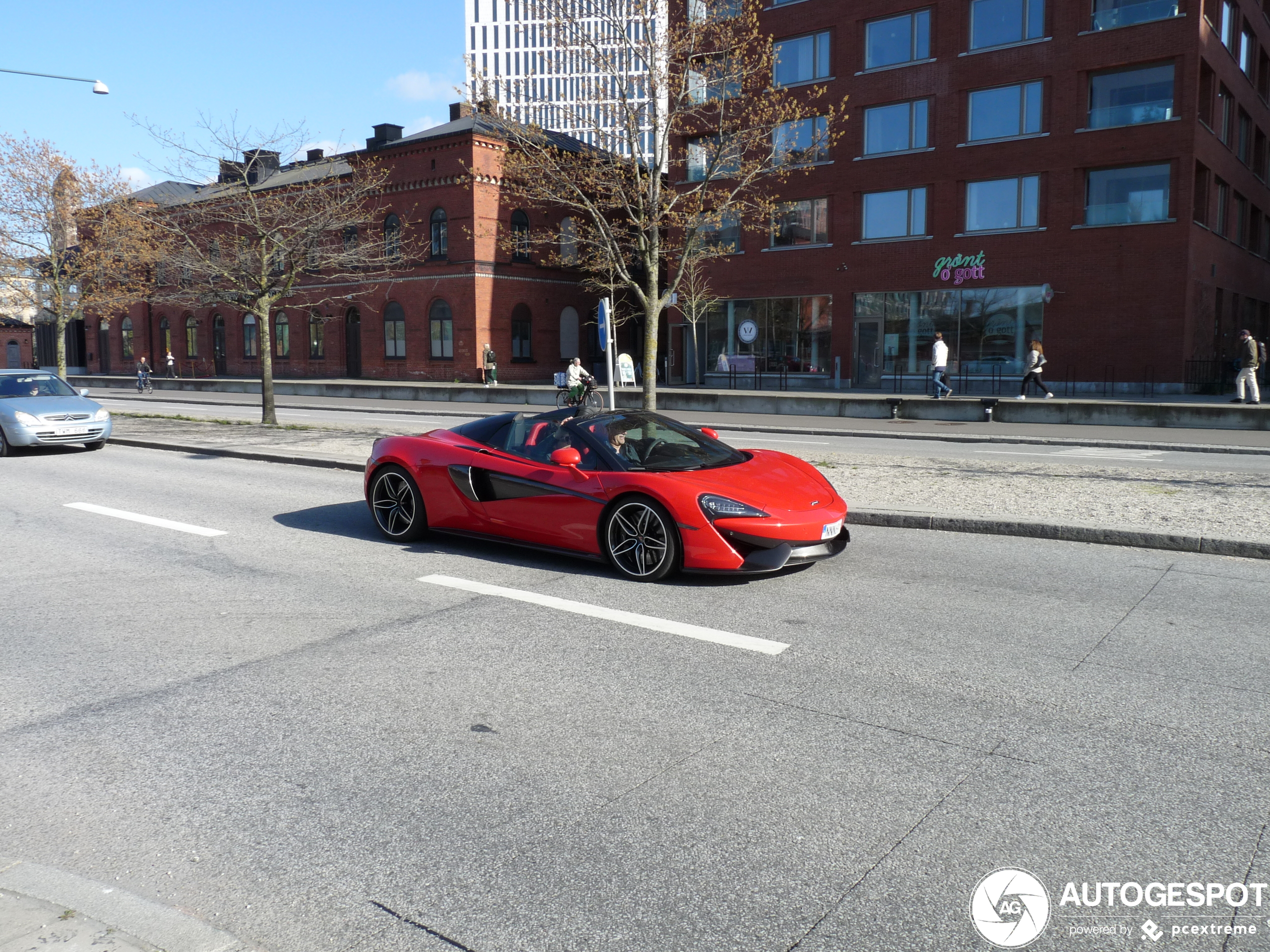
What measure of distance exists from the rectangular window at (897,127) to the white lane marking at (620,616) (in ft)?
107

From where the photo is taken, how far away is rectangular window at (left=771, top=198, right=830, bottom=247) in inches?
1476

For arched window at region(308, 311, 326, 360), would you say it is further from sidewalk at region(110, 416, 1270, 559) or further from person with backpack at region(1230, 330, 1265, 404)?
person with backpack at region(1230, 330, 1265, 404)

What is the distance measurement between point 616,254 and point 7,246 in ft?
74.6

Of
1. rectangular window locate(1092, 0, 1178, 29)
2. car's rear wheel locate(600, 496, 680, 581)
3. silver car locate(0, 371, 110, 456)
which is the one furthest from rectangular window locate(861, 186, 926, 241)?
car's rear wheel locate(600, 496, 680, 581)

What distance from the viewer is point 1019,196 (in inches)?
1310

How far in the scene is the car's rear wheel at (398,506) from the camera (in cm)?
850

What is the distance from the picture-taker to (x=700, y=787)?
379 cm

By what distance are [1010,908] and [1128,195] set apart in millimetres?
33502

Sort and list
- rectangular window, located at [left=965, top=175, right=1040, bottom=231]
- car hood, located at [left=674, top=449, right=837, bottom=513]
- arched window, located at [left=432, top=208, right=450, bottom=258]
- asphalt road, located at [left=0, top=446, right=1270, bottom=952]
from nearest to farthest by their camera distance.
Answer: asphalt road, located at [left=0, top=446, right=1270, bottom=952]
car hood, located at [left=674, top=449, right=837, bottom=513]
rectangular window, located at [left=965, top=175, right=1040, bottom=231]
arched window, located at [left=432, top=208, right=450, bottom=258]

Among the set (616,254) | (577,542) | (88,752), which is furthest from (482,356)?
(88,752)

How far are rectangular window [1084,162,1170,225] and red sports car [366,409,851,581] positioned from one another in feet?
92.9

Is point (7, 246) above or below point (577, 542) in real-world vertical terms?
above

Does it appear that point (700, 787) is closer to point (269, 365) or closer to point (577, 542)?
point (577, 542)

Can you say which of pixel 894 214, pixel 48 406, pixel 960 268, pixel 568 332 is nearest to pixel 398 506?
pixel 48 406
